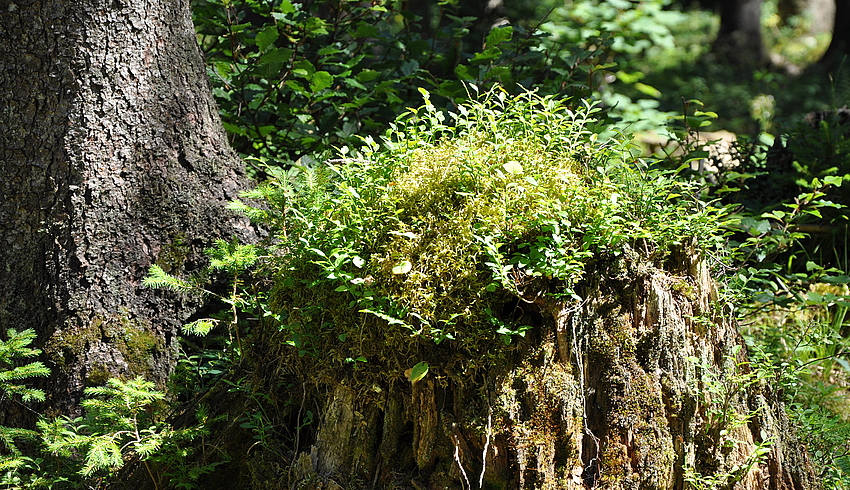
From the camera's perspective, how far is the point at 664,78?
17547 millimetres

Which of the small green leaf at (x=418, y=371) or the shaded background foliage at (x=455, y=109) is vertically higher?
the shaded background foliage at (x=455, y=109)

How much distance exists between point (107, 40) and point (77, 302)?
3.85 ft

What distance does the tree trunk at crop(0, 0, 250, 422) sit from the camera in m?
2.87

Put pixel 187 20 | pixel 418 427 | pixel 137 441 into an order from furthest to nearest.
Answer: pixel 187 20
pixel 137 441
pixel 418 427

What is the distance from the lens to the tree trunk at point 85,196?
9.40 ft

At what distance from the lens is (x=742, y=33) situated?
17.5m

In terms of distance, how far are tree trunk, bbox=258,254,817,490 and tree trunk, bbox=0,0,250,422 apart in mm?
1090

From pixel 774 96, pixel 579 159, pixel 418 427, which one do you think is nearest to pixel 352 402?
pixel 418 427

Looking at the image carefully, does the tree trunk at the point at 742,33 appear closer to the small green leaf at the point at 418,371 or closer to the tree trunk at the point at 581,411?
the tree trunk at the point at 581,411

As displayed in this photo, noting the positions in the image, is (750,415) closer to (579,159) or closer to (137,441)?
(579,159)

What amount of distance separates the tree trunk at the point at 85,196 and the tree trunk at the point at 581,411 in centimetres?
109

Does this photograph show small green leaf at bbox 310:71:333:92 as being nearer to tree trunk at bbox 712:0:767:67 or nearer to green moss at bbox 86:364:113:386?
green moss at bbox 86:364:113:386

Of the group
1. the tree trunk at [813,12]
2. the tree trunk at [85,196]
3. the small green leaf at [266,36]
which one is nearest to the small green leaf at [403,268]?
the tree trunk at [85,196]

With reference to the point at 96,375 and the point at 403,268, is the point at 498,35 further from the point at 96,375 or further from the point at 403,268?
the point at 96,375
